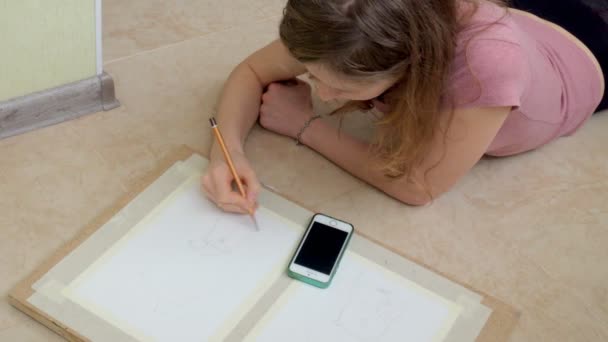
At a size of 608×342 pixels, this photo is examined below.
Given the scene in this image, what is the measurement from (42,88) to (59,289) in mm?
323

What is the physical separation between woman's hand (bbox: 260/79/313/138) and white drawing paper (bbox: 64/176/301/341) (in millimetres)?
175

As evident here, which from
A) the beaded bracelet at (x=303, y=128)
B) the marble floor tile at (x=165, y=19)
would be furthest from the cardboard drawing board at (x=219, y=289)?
the marble floor tile at (x=165, y=19)

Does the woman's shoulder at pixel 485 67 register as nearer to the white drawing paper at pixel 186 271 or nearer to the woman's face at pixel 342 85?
the woman's face at pixel 342 85

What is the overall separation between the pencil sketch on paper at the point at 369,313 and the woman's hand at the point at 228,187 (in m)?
0.18

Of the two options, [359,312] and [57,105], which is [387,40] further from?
[57,105]

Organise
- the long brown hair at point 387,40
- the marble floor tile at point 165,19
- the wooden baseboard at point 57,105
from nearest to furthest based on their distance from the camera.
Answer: the long brown hair at point 387,40 < the wooden baseboard at point 57,105 < the marble floor tile at point 165,19

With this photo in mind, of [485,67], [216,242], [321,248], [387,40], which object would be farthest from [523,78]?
[216,242]

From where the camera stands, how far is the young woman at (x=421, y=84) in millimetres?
750

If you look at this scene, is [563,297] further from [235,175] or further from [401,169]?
[235,175]

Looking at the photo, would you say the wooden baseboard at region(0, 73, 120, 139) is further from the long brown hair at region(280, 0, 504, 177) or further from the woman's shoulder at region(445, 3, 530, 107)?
the woman's shoulder at region(445, 3, 530, 107)

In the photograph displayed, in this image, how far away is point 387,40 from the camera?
742mm

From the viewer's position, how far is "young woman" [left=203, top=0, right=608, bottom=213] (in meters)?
0.75

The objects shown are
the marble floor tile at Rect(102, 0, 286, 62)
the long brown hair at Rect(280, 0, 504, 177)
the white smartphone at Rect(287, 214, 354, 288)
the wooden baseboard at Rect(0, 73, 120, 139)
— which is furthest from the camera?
the marble floor tile at Rect(102, 0, 286, 62)

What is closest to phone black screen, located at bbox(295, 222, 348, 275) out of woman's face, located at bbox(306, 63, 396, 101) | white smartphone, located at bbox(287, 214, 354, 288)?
white smartphone, located at bbox(287, 214, 354, 288)
